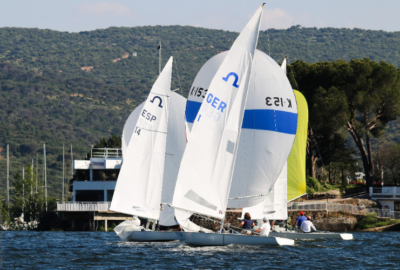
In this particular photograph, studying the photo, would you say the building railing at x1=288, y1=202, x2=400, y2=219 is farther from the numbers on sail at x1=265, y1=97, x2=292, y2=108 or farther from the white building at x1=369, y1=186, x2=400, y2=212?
the numbers on sail at x1=265, y1=97, x2=292, y2=108

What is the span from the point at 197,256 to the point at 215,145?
4.29 metres

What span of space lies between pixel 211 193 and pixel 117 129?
128 meters

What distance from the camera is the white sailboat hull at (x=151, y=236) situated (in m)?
28.8

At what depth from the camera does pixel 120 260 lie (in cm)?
2334

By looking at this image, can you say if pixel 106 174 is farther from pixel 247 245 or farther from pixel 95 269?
pixel 95 269

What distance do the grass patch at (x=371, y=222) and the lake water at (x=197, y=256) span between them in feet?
46.1

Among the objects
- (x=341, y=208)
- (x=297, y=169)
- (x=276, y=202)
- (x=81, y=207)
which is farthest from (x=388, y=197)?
(x=81, y=207)

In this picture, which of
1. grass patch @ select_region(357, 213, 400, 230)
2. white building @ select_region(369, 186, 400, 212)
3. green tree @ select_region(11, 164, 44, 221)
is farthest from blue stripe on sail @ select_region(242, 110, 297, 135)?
green tree @ select_region(11, 164, 44, 221)

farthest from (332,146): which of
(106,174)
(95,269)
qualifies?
(95,269)

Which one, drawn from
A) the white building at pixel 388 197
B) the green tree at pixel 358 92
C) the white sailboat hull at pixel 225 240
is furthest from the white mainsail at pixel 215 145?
the green tree at pixel 358 92

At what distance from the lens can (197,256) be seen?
934 inches

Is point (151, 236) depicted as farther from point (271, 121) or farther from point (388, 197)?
point (388, 197)

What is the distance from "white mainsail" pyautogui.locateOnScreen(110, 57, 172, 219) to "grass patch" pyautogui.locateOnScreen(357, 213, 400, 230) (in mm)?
18743

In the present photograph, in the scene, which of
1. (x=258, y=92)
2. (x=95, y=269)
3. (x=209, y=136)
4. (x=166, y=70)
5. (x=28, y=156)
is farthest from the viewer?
(x=28, y=156)
